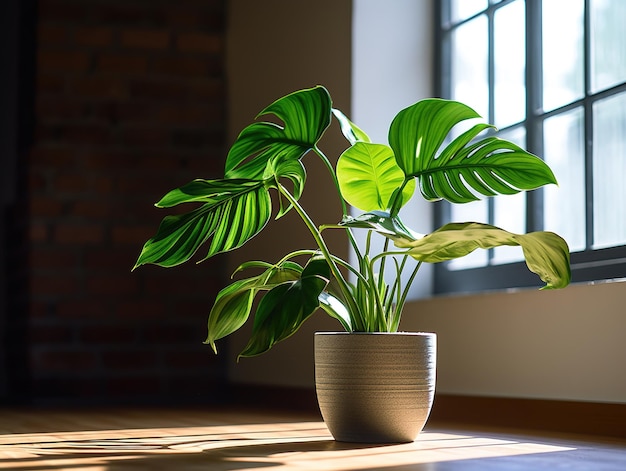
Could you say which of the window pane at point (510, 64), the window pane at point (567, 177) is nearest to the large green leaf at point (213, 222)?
the window pane at point (567, 177)

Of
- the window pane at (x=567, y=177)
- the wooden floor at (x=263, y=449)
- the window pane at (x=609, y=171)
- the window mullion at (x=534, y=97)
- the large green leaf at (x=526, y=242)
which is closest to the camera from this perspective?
the wooden floor at (x=263, y=449)

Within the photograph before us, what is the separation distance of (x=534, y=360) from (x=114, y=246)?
73.6 inches

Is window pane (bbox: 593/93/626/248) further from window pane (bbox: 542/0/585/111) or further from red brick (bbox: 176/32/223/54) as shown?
red brick (bbox: 176/32/223/54)

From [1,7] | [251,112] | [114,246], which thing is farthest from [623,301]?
[1,7]

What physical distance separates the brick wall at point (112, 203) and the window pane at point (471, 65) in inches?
47.0

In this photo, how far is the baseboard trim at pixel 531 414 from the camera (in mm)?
2088

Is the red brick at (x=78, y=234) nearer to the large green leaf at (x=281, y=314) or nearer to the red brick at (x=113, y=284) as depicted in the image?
the red brick at (x=113, y=284)

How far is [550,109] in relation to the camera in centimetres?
254

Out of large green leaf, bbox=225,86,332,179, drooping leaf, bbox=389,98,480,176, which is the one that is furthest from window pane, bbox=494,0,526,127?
large green leaf, bbox=225,86,332,179

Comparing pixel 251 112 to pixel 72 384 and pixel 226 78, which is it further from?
pixel 72 384

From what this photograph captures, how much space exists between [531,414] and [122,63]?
219cm

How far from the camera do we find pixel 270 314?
1.71 metres

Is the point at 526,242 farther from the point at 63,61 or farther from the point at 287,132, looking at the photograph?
the point at 63,61

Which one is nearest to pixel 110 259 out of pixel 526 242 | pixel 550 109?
pixel 550 109
